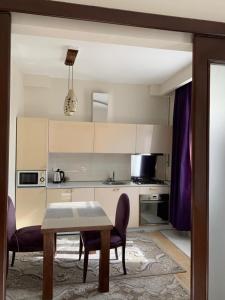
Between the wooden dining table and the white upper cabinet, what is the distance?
194cm

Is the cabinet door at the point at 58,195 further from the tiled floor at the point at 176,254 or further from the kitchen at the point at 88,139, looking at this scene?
the tiled floor at the point at 176,254

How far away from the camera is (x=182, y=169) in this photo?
4129 millimetres

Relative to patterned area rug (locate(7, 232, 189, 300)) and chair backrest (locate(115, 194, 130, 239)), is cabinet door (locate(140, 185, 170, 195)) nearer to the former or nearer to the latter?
patterned area rug (locate(7, 232, 189, 300))

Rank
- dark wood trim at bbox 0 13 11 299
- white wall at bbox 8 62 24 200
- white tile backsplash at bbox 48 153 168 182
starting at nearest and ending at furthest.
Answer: dark wood trim at bbox 0 13 11 299
white wall at bbox 8 62 24 200
white tile backsplash at bbox 48 153 168 182

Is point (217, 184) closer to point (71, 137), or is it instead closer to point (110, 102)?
point (71, 137)

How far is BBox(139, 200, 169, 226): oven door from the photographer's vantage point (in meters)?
4.48

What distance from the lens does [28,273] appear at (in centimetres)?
295

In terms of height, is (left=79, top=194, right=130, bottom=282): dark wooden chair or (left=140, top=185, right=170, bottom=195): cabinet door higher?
(left=140, top=185, right=170, bottom=195): cabinet door

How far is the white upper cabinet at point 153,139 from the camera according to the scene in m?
4.61

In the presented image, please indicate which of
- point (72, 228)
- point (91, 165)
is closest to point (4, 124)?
point (72, 228)

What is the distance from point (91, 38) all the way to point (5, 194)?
102cm

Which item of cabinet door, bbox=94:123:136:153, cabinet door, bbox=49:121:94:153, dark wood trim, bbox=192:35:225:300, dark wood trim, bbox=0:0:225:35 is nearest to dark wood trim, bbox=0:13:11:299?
dark wood trim, bbox=0:0:225:35

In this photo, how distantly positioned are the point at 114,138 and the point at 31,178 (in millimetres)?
1527

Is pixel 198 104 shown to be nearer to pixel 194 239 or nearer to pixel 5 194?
pixel 194 239
